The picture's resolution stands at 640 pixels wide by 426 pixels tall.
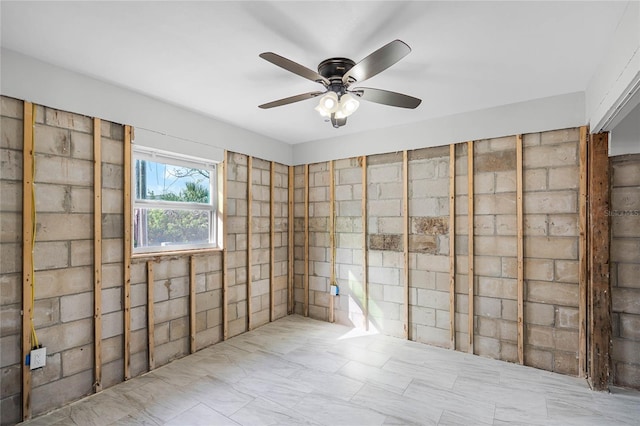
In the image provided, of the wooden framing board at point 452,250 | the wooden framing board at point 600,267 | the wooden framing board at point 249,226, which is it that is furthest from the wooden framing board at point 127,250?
the wooden framing board at point 600,267

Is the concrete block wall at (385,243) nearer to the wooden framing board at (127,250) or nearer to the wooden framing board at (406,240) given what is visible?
the wooden framing board at (406,240)

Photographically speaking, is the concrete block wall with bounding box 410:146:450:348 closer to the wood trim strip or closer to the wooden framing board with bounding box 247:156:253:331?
the wood trim strip

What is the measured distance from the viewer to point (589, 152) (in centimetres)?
270

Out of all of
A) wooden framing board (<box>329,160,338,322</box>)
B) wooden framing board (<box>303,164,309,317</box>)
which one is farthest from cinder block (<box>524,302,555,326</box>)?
wooden framing board (<box>303,164,309,317</box>)

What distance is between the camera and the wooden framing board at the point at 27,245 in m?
2.14

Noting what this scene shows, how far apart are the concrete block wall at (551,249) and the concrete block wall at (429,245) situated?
0.75 metres

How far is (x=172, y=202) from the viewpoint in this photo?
3.22 metres

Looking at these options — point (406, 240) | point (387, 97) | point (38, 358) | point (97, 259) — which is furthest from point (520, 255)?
point (38, 358)

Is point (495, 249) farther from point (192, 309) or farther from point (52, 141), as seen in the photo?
point (52, 141)

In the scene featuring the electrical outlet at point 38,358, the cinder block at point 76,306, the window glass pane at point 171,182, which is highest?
the window glass pane at point 171,182

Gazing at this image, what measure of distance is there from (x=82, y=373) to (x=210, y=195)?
1990 millimetres

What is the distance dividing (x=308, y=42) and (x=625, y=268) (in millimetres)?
3154

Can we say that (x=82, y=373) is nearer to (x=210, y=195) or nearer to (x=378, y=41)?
(x=210, y=195)

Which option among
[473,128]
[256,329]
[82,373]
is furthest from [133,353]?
[473,128]
